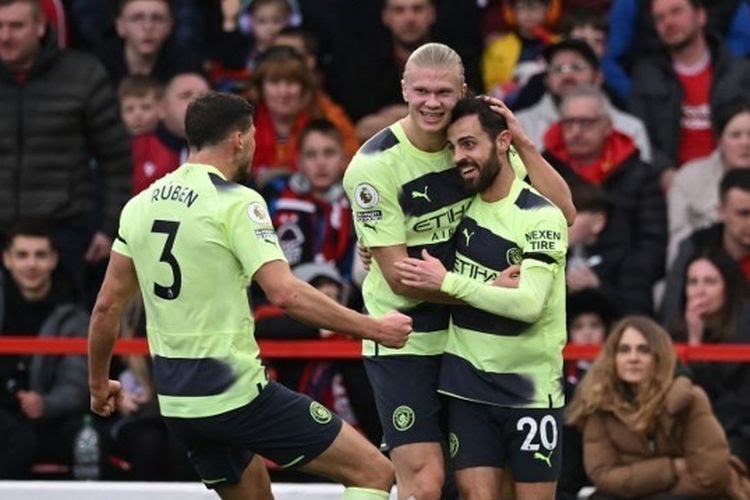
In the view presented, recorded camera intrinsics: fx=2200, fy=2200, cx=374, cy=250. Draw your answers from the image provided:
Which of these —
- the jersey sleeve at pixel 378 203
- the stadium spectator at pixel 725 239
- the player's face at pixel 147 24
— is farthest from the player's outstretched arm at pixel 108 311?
the player's face at pixel 147 24

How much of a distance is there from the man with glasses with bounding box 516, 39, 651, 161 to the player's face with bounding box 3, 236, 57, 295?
2878 mm

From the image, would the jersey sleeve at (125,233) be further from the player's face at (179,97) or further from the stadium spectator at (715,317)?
the player's face at (179,97)

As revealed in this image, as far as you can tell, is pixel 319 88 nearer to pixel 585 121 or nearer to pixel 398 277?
pixel 585 121

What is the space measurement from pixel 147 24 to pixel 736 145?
3.70 m

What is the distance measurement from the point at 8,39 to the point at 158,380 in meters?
4.80

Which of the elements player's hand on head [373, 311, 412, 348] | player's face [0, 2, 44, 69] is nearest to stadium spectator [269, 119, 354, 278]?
player's face [0, 2, 44, 69]

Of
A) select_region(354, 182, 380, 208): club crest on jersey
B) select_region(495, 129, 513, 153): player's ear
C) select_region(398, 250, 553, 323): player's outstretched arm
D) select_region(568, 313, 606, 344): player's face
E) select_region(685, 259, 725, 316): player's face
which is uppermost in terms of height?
select_region(495, 129, 513, 153): player's ear

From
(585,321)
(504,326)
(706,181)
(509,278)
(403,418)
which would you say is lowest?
(403,418)

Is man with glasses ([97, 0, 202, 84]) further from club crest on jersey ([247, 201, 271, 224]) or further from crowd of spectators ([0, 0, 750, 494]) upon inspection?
club crest on jersey ([247, 201, 271, 224])

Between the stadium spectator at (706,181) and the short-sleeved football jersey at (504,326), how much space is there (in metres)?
3.44

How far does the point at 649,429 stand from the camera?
10.9 m

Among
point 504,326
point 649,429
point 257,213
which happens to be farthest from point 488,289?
point 649,429

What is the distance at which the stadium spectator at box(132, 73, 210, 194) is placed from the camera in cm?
1324

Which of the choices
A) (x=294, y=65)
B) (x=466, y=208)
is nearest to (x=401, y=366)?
(x=466, y=208)
